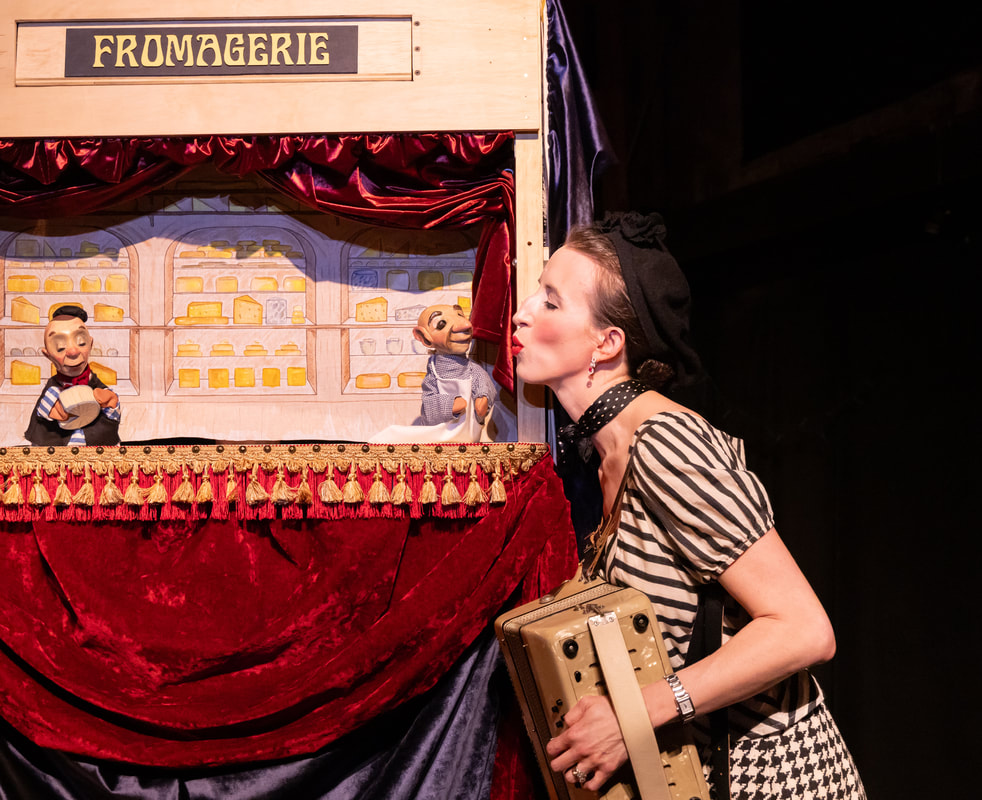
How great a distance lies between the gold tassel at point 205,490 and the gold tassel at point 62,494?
0.29 metres

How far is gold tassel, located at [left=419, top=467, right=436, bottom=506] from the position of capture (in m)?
2.09

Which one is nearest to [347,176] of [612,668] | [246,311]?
[246,311]

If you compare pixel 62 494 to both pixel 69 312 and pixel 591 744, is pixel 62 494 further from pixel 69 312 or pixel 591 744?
pixel 591 744

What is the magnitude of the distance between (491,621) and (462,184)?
3.45 feet

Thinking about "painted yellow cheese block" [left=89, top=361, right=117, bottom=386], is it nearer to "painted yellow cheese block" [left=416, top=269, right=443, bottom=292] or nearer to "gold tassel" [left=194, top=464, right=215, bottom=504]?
"gold tassel" [left=194, top=464, right=215, bottom=504]

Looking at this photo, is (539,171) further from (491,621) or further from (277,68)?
(491,621)

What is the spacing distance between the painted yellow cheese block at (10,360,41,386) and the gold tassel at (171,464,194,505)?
1.83 ft

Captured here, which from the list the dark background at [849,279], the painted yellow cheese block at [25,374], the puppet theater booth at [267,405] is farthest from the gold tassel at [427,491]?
the dark background at [849,279]

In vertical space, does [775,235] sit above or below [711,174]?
below

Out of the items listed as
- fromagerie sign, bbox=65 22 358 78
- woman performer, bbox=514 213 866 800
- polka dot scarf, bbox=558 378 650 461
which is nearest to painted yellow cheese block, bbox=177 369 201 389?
fromagerie sign, bbox=65 22 358 78

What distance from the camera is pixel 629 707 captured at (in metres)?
1.38

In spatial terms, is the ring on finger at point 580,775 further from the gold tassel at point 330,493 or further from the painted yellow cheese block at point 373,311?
the painted yellow cheese block at point 373,311

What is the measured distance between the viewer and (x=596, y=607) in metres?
1.46

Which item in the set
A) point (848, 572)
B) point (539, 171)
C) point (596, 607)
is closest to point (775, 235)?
point (848, 572)
